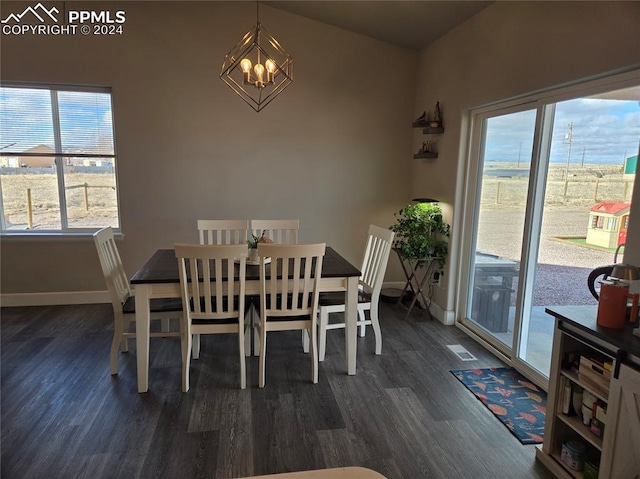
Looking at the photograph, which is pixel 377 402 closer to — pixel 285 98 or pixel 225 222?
pixel 225 222

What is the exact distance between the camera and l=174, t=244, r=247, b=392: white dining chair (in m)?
2.44

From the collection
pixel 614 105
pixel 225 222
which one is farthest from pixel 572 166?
pixel 225 222

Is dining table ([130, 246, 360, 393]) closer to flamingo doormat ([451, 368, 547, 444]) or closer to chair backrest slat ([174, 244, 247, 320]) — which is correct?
chair backrest slat ([174, 244, 247, 320])

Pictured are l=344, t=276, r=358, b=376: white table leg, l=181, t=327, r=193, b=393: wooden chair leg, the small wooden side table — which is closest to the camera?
l=181, t=327, r=193, b=393: wooden chair leg

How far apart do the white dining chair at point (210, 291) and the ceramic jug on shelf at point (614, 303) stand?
1.90 metres

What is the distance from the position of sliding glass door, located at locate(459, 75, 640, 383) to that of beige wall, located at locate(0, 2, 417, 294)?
1.37 metres

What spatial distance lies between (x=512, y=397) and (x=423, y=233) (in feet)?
5.74

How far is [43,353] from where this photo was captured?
3.21 m

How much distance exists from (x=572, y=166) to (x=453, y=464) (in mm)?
2007

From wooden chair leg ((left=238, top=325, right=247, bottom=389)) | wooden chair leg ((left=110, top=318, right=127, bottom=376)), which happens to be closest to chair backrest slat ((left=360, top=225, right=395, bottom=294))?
wooden chair leg ((left=238, top=325, right=247, bottom=389))

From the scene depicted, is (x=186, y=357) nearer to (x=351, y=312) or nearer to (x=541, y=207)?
(x=351, y=312)

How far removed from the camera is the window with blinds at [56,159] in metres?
4.10

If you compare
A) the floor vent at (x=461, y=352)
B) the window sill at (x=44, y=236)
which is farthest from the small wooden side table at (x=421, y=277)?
the window sill at (x=44, y=236)

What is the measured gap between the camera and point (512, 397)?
105 inches
